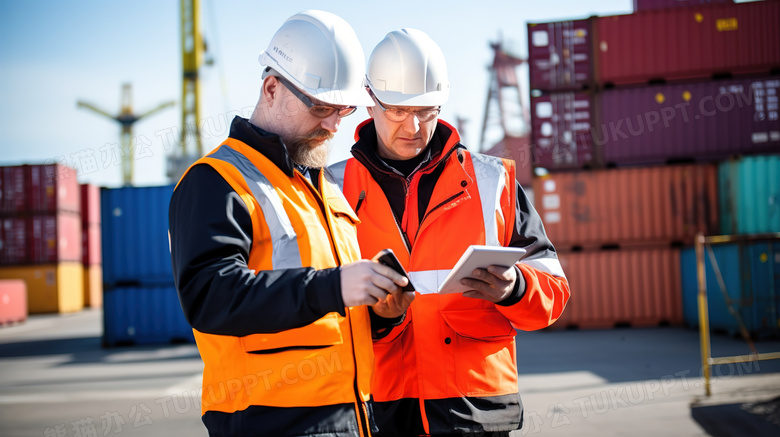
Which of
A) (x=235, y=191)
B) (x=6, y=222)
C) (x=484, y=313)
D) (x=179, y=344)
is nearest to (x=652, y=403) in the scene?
(x=484, y=313)

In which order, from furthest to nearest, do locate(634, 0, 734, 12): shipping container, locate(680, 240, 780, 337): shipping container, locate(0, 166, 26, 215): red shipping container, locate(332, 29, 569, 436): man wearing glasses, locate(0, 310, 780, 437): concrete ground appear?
locate(0, 166, 26, 215): red shipping container → locate(634, 0, 734, 12): shipping container → locate(680, 240, 780, 337): shipping container → locate(0, 310, 780, 437): concrete ground → locate(332, 29, 569, 436): man wearing glasses

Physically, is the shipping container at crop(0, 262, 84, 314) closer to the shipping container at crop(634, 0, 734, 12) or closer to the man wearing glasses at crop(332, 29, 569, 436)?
the shipping container at crop(634, 0, 734, 12)

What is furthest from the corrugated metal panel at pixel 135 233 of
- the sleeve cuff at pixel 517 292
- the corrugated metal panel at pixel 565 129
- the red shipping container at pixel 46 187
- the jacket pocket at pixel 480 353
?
the sleeve cuff at pixel 517 292

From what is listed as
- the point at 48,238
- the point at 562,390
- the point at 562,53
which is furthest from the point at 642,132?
the point at 48,238

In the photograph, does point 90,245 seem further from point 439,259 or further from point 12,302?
point 439,259

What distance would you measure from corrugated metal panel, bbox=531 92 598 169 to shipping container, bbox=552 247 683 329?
1969 millimetres

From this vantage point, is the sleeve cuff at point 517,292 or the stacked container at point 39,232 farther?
the stacked container at point 39,232

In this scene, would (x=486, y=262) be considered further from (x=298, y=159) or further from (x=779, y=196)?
(x=779, y=196)

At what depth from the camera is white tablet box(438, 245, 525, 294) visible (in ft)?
6.08

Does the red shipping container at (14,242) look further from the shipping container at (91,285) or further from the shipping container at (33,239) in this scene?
the shipping container at (91,285)

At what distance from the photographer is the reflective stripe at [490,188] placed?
7.89ft

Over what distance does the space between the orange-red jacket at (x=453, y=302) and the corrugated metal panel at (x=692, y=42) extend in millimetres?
12197

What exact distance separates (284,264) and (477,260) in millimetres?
570

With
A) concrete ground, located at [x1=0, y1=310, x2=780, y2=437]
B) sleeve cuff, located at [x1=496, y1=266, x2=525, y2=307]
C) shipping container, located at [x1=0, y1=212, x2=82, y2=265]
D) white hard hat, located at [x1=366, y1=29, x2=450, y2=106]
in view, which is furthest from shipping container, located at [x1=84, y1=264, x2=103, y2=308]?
sleeve cuff, located at [x1=496, y1=266, x2=525, y2=307]
